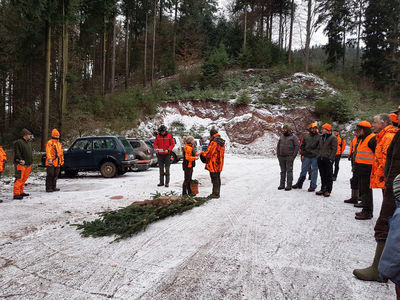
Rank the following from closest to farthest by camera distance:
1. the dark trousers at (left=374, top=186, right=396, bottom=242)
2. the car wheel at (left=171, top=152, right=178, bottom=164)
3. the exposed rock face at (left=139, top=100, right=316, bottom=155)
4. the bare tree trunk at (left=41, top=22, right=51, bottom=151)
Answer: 1. the dark trousers at (left=374, top=186, right=396, bottom=242)
2. the bare tree trunk at (left=41, top=22, right=51, bottom=151)
3. the car wheel at (left=171, top=152, right=178, bottom=164)
4. the exposed rock face at (left=139, top=100, right=316, bottom=155)

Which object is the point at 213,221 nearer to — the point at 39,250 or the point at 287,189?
the point at 39,250

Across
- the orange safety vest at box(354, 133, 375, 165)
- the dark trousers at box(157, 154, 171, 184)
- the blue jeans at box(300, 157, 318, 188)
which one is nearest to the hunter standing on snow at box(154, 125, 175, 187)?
the dark trousers at box(157, 154, 171, 184)

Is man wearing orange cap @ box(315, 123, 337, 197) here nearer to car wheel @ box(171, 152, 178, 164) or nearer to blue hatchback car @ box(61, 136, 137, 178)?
blue hatchback car @ box(61, 136, 137, 178)

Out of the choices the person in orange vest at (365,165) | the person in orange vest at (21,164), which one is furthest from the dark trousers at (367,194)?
the person in orange vest at (21,164)

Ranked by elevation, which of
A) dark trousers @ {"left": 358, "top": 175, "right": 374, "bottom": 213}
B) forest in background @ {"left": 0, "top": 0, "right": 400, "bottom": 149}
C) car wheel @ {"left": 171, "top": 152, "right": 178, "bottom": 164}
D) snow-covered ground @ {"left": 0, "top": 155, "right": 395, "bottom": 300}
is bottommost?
snow-covered ground @ {"left": 0, "top": 155, "right": 395, "bottom": 300}

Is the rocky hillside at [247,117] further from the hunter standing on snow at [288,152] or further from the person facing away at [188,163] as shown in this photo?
the person facing away at [188,163]

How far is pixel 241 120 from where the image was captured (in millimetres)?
27281

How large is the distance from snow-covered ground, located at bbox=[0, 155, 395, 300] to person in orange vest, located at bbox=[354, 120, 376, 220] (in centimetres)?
23

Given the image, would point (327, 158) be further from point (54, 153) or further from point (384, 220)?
point (54, 153)

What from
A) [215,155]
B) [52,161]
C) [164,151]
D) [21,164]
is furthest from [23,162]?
[215,155]

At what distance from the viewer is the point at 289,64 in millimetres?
35281

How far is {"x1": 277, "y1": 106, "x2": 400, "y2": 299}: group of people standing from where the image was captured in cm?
162

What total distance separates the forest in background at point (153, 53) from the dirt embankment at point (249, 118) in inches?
84.3

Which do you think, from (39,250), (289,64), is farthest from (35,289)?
(289,64)
